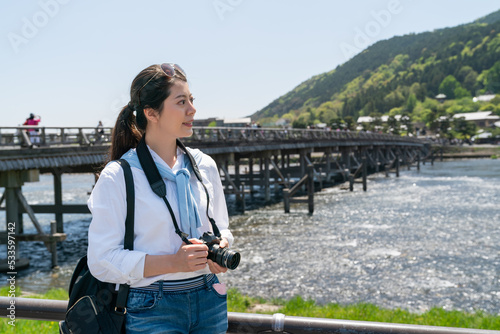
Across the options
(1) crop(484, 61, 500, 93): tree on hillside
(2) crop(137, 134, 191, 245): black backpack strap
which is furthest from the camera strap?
(1) crop(484, 61, 500, 93): tree on hillside

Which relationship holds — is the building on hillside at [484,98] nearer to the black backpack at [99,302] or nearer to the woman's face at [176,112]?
the woman's face at [176,112]

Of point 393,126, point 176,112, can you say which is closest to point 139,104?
point 176,112

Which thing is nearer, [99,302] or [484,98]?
[99,302]

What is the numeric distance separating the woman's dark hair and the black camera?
0.60 meters

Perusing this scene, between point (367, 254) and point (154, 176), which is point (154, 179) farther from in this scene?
point (367, 254)

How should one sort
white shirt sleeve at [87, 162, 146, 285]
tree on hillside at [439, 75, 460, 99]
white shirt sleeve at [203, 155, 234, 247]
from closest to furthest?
white shirt sleeve at [87, 162, 146, 285] < white shirt sleeve at [203, 155, 234, 247] < tree on hillside at [439, 75, 460, 99]

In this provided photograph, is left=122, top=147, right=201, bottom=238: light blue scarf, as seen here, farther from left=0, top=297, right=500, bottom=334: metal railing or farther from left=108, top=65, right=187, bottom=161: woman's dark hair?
left=0, top=297, right=500, bottom=334: metal railing

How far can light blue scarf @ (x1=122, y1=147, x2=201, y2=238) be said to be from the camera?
2172mm

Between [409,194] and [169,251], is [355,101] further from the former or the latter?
[169,251]

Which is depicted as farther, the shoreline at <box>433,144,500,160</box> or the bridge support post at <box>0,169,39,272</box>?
the shoreline at <box>433,144,500,160</box>

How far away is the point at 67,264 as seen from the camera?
52.2ft

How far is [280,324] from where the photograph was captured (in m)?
2.53

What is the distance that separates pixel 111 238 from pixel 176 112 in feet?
2.11

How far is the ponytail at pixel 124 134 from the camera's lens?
2.39m
